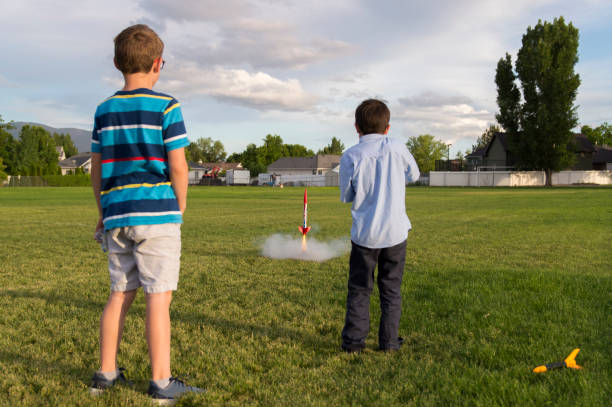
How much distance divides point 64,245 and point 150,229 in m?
7.38

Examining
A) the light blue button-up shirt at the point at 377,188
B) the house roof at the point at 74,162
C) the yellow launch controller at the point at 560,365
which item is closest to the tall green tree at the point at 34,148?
the house roof at the point at 74,162

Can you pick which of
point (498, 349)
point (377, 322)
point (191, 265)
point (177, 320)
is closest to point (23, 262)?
point (191, 265)

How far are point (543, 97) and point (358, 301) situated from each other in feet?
190

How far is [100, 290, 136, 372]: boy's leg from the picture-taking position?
2578 mm

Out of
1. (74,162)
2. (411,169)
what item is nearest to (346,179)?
(411,169)

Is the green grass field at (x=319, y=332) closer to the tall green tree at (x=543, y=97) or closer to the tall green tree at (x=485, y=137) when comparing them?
the tall green tree at (x=543, y=97)

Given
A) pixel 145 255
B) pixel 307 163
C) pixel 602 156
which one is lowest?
pixel 145 255

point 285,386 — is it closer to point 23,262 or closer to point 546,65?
point 23,262

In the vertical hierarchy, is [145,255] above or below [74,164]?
below

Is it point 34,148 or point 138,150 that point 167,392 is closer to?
point 138,150

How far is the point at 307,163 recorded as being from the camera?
101188 mm

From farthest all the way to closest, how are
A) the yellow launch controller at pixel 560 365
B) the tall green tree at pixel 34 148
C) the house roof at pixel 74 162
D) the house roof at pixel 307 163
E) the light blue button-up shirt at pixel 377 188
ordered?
the house roof at pixel 74 162, the house roof at pixel 307 163, the tall green tree at pixel 34 148, the light blue button-up shirt at pixel 377 188, the yellow launch controller at pixel 560 365

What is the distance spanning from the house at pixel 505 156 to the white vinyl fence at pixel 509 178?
5.24 m

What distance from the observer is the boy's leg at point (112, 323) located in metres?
2.58
